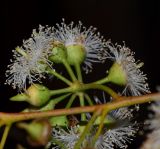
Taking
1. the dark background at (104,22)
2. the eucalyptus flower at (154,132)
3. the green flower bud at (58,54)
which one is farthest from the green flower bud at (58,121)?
the dark background at (104,22)

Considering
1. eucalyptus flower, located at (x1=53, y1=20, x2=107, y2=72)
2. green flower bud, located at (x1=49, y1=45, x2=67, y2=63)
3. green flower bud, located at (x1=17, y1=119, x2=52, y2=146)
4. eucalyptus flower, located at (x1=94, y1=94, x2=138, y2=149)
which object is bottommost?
green flower bud, located at (x1=17, y1=119, x2=52, y2=146)

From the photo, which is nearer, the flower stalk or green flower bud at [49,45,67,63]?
the flower stalk

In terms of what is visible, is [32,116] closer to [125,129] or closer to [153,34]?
[125,129]

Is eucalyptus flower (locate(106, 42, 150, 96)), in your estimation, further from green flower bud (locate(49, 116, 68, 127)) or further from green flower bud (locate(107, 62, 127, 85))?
green flower bud (locate(49, 116, 68, 127))

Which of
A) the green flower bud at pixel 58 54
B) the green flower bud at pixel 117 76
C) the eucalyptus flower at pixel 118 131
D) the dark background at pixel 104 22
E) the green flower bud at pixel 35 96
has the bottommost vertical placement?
the eucalyptus flower at pixel 118 131

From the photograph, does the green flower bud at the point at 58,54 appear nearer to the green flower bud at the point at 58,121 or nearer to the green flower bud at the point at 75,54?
the green flower bud at the point at 75,54

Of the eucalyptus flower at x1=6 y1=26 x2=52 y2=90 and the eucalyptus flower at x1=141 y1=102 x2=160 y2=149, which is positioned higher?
the eucalyptus flower at x1=6 y1=26 x2=52 y2=90

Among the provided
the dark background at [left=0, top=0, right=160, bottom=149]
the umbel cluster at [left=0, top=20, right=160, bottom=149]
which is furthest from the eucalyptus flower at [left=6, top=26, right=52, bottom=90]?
the dark background at [left=0, top=0, right=160, bottom=149]

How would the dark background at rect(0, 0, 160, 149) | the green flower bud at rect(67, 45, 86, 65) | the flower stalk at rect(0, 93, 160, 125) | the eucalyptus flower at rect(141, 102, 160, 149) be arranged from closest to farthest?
1. the eucalyptus flower at rect(141, 102, 160, 149)
2. the flower stalk at rect(0, 93, 160, 125)
3. the green flower bud at rect(67, 45, 86, 65)
4. the dark background at rect(0, 0, 160, 149)
